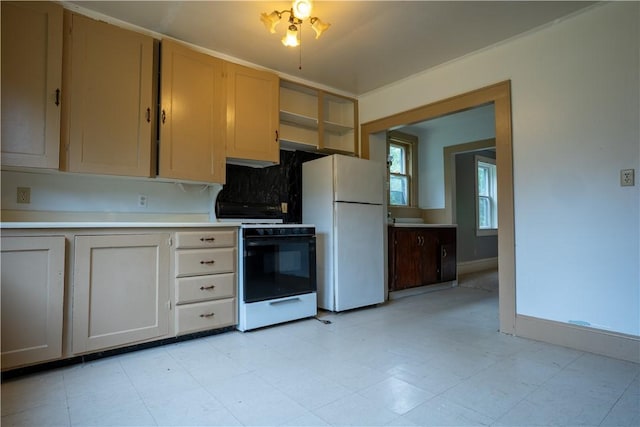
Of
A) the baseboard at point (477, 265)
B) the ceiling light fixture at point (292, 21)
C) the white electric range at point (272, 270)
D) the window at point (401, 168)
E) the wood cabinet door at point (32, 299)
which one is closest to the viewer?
the wood cabinet door at point (32, 299)

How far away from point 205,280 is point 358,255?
5.12ft

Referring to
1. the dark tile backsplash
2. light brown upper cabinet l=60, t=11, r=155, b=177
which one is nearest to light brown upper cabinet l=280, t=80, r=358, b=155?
the dark tile backsplash

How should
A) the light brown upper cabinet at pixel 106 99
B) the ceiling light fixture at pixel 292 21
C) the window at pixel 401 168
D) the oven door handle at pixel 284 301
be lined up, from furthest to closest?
the window at pixel 401 168 → the oven door handle at pixel 284 301 → the light brown upper cabinet at pixel 106 99 → the ceiling light fixture at pixel 292 21

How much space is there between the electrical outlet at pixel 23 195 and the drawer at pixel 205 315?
123cm

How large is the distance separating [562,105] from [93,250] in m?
3.42

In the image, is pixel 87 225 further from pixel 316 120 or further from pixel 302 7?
pixel 316 120

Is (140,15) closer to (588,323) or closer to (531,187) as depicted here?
(531,187)

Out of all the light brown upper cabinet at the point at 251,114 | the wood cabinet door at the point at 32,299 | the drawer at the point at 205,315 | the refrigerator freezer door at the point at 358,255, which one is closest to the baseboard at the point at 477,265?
the refrigerator freezer door at the point at 358,255

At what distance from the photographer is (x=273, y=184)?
12.0 feet

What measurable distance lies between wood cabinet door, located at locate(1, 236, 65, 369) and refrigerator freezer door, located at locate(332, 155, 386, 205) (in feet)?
7.40

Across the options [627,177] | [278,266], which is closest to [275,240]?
[278,266]

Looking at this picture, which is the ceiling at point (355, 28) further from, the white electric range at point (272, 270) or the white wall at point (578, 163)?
the white electric range at point (272, 270)

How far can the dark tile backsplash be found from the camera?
130 inches

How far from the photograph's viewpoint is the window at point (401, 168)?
551cm
